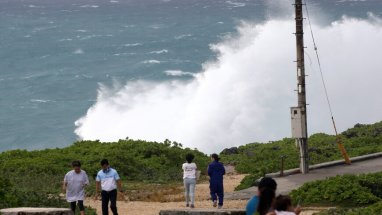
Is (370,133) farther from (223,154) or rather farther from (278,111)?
(278,111)

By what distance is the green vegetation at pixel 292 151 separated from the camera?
31898 millimetres

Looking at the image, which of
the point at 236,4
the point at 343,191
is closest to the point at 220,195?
the point at 343,191

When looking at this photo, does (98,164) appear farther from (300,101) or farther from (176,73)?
(176,73)

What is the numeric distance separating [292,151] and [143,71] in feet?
152

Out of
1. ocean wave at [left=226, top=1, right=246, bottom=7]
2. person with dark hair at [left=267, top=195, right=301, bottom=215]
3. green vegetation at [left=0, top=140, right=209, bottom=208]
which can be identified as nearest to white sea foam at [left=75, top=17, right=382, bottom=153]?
green vegetation at [left=0, top=140, right=209, bottom=208]

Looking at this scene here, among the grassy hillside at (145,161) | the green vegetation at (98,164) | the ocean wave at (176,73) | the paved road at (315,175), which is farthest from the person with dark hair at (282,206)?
the ocean wave at (176,73)

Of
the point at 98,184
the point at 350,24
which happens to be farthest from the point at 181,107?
the point at 98,184

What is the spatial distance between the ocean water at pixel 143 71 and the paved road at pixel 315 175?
25.9 metres

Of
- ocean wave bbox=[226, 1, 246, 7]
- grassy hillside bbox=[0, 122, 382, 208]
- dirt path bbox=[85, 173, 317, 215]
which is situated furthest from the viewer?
ocean wave bbox=[226, 1, 246, 7]

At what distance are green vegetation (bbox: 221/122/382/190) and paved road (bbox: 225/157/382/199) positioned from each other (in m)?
1.02

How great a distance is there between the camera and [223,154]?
41125 mm

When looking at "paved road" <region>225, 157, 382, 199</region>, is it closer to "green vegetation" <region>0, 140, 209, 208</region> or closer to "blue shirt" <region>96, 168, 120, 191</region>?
"green vegetation" <region>0, 140, 209, 208</region>

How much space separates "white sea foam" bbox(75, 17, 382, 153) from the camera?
60.0 m

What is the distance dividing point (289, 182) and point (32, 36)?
80417 millimetres
